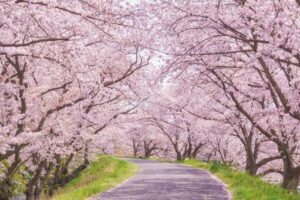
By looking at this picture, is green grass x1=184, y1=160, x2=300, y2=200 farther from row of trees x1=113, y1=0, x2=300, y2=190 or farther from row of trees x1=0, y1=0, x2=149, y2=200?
row of trees x1=0, y1=0, x2=149, y2=200

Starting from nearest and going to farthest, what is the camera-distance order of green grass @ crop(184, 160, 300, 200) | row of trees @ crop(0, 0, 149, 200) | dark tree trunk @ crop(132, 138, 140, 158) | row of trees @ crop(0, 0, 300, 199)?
row of trees @ crop(0, 0, 149, 200) < row of trees @ crop(0, 0, 300, 199) < green grass @ crop(184, 160, 300, 200) < dark tree trunk @ crop(132, 138, 140, 158)

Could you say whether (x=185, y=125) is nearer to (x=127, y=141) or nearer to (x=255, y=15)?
(x=127, y=141)

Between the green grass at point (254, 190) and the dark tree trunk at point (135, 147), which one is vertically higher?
the dark tree trunk at point (135, 147)

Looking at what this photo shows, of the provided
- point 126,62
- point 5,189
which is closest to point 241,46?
point 126,62

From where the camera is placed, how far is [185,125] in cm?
4706

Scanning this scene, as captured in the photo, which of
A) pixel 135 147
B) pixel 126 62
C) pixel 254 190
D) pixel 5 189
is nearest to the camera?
pixel 254 190

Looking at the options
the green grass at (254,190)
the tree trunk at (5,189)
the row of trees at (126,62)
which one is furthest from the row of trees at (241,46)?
the tree trunk at (5,189)

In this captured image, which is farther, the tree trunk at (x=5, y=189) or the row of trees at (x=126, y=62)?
the tree trunk at (x=5, y=189)

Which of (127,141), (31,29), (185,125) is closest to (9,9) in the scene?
(31,29)

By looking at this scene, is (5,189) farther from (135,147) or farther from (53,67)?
(135,147)

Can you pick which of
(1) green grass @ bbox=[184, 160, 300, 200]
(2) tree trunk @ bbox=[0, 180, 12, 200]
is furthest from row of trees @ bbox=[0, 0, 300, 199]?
(1) green grass @ bbox=[184, 160, 300, 200]

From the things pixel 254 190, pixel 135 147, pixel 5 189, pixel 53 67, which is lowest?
pixel 5 189

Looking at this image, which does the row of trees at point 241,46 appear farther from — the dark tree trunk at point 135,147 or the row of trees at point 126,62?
the dark tree trunk at point 135,147

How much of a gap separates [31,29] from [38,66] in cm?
450
